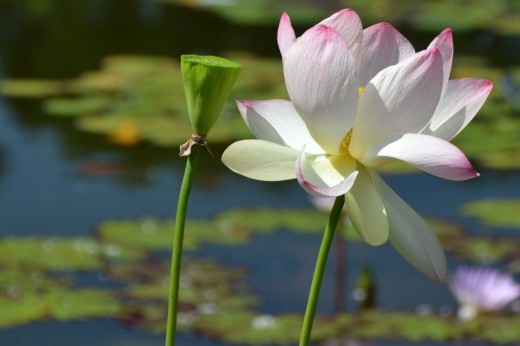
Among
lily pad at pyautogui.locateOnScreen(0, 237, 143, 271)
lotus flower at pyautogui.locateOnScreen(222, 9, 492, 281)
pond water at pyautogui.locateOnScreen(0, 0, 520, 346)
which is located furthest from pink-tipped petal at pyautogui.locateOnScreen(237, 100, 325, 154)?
lily pad at pyautogui.locateOnScreen(0, 237, 143, 271)

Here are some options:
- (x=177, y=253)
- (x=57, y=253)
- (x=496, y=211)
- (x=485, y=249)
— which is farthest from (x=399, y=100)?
(x=496, y=211)

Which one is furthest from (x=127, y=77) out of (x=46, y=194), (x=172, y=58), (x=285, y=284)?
(x=285, y=284)

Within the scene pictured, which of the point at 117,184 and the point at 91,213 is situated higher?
the point at 117,184

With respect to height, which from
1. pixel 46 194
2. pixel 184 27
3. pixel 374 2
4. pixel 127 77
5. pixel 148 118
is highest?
pixel 374 2

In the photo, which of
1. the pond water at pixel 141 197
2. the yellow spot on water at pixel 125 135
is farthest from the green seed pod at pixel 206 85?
the yellow spot on water at pixel 125 135

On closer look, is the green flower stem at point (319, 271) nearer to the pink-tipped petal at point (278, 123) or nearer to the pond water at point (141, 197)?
the pink-tipped petal at point (278, 123)

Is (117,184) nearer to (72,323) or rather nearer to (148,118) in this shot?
(148,118)

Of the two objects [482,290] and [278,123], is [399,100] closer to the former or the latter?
[278,123]
